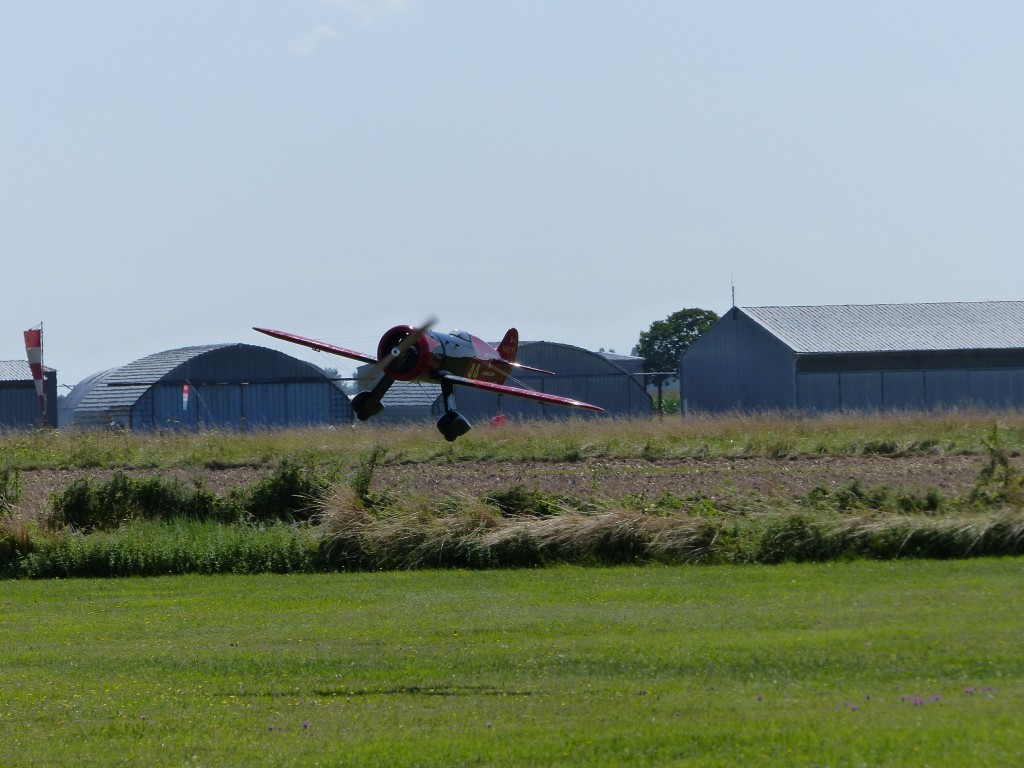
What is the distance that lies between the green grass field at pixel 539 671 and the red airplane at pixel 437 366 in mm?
2590

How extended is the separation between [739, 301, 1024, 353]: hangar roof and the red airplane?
1485 inches

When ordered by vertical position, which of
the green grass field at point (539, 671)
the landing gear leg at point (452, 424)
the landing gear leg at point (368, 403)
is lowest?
the green grass field at point (539, 671)

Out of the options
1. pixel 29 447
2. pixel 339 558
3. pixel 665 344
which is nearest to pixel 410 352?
pixel 339 558

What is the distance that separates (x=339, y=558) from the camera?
2283 cm

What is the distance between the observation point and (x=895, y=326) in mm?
53969

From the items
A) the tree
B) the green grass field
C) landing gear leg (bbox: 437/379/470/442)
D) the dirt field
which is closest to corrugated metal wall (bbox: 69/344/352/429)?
the dirt field

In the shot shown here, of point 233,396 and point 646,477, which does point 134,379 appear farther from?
point 646,477

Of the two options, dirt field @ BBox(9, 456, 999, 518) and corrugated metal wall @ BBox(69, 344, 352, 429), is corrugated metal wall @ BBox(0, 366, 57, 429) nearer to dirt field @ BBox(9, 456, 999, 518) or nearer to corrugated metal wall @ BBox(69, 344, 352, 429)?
corrugated metal wall @ BBox(69, 344, 352, 429)

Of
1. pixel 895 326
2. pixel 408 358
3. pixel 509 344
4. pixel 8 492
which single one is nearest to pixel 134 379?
pixel 8 492

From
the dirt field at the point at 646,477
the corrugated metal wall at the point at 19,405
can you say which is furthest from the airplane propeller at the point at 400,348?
the corrugated metal wall at the point at 19,405

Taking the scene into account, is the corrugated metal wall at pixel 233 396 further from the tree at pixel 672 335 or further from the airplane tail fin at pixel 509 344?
the airplane tail fin at pixel 509 344

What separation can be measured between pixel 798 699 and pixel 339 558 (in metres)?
13.2

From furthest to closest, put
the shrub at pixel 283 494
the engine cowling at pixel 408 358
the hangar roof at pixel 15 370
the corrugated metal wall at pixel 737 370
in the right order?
the hangar roof at pixel 15 370 < the corrugated metal wall at pixel 737 370 < the shrub at pixel 283 494 < the engine cowling at pixel 408 358

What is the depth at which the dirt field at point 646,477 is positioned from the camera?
25.0 m
